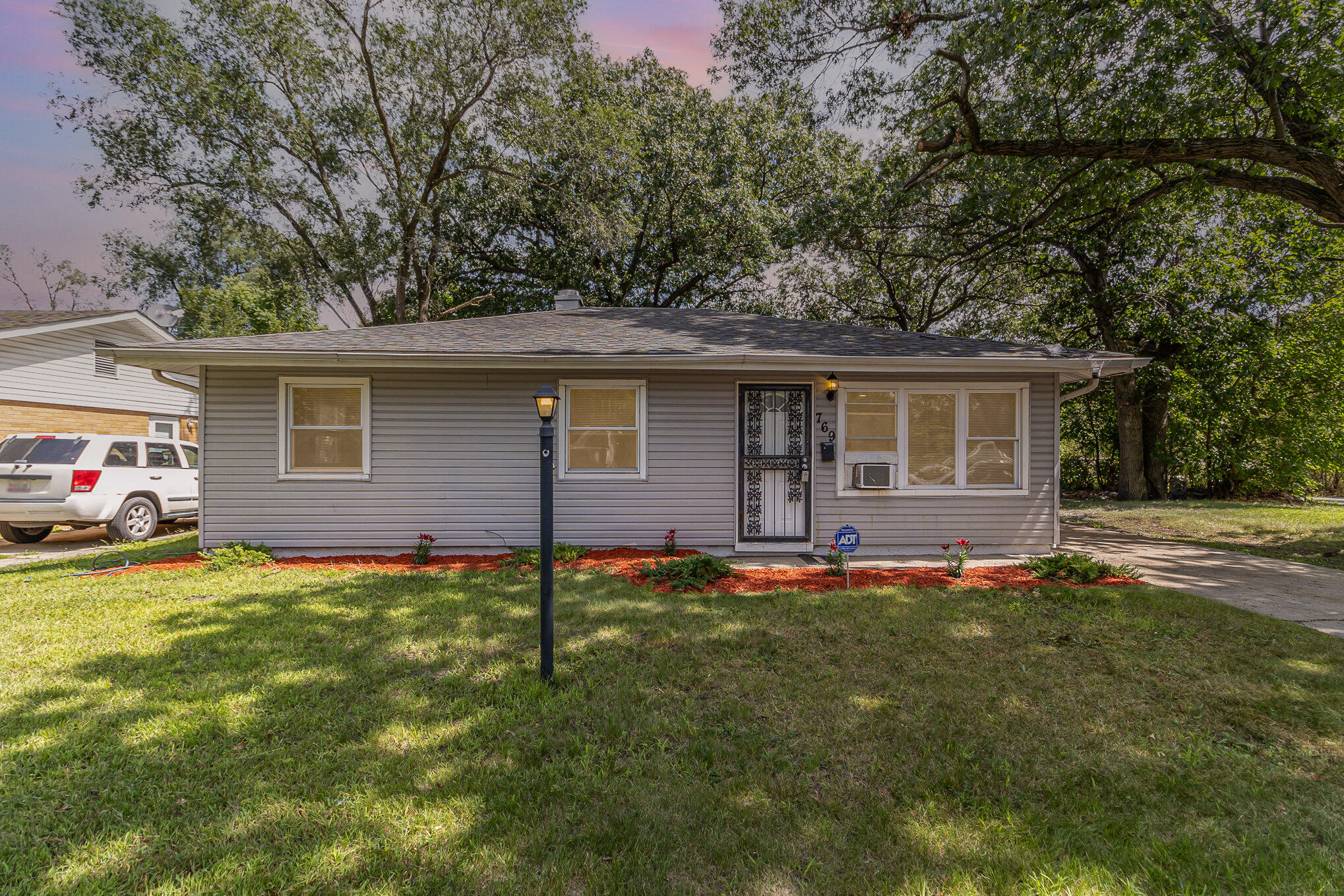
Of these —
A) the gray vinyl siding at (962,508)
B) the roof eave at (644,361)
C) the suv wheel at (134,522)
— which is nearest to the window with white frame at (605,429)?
the roof eave at (644,361)

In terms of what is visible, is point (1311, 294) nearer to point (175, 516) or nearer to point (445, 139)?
point (445, 139)

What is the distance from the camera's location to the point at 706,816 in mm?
2248

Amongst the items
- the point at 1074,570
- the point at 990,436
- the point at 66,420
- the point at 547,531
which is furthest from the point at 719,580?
the point at 66,420

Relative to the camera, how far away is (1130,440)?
14.3 meters

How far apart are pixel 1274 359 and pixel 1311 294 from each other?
7.55ft

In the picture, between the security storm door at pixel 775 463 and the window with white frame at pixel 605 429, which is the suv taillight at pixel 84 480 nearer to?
the window with white frame at pixel 605 429

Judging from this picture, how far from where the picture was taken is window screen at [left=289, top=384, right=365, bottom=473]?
688 centimetres

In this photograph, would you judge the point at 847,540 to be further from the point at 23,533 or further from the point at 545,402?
the point at 23,533

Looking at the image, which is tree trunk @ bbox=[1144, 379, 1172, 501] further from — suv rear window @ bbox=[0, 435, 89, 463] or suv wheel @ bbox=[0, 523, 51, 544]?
suv wheel @ bbox=[0, 523, 51, 544]

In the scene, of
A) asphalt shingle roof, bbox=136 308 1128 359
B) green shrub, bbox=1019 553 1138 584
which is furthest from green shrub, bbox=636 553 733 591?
green shrub, bbox=1019 553 1138 584

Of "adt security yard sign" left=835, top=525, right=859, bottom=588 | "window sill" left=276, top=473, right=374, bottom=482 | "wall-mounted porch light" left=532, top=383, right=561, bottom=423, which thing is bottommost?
"adt security yard sign" left=835, top=525, right=859, bottom=588

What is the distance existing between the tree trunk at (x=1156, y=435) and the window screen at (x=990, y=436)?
10.5 metres

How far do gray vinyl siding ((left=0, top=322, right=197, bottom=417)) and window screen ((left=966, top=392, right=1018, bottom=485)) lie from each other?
1806 cm

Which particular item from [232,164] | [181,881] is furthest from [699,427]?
[232,164]
